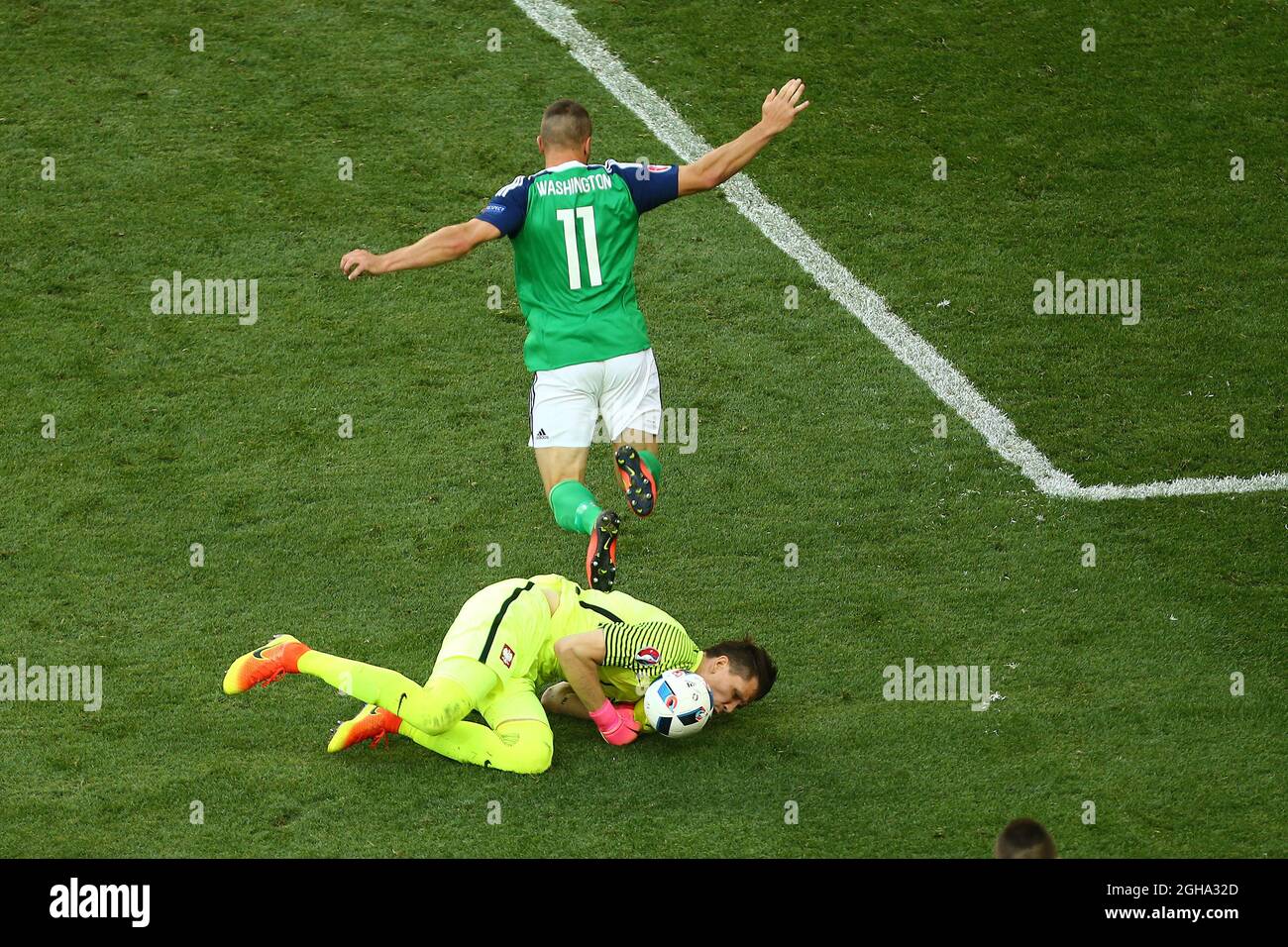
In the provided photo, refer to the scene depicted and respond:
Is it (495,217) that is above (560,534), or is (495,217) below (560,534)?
above

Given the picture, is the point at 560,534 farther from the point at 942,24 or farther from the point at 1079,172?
the point at 942,24

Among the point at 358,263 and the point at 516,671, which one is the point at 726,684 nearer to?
the point at 516,671

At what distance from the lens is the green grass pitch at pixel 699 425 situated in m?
7.93

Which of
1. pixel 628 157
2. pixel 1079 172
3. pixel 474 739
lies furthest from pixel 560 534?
pixel 1079 172

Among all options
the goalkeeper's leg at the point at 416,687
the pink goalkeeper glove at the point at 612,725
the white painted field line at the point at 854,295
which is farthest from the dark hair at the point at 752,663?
the white painted field line at the point at 854,295

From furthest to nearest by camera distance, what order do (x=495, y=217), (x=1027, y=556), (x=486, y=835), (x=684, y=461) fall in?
(x=684, y=461)
(x=1027, y=556)
(x=495, y=217)
(x=486, y=835)

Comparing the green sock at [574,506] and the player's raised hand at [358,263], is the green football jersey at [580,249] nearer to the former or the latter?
the green sock at [574,506]

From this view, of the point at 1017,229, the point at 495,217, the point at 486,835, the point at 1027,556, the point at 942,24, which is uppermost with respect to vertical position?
the point at 942,24

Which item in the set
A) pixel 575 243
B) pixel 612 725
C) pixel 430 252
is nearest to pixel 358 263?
pixel 430 252

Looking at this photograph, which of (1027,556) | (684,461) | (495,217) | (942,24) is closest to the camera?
(495,217)

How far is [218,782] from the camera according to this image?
26.0 ft

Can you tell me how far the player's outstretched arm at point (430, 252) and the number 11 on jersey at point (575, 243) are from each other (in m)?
0.35

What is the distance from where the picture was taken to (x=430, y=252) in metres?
7.98

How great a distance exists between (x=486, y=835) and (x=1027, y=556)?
3.89 m
